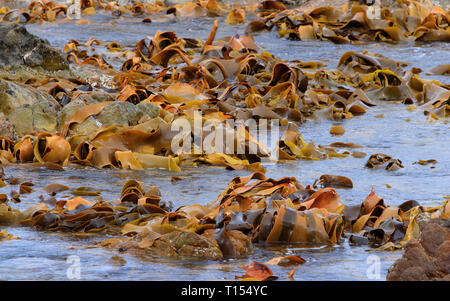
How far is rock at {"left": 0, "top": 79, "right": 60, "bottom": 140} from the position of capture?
5027mm

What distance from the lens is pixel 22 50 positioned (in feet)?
20.7

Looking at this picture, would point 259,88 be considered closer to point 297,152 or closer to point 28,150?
point 297,152

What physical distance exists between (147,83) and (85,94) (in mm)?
1103

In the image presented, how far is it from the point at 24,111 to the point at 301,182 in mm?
2090

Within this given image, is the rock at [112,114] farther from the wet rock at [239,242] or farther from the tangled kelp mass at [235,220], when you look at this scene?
the wet rock at [239,242]

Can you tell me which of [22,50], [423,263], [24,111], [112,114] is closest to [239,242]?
[423,263]

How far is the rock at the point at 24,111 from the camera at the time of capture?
503cm

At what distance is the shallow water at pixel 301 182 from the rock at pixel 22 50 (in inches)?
82.7

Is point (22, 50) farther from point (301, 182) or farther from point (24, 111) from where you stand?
point (301, 182)

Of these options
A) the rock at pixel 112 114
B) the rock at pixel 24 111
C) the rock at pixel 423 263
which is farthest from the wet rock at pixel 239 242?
the rock at pixel 24 111

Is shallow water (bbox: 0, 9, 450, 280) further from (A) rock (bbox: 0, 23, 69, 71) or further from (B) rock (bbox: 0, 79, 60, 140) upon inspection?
(A) rock (bbox: 0, 23, 69, 71)

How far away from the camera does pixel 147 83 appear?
6672 mm
